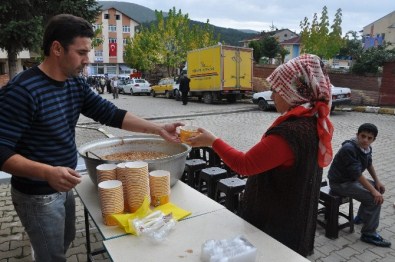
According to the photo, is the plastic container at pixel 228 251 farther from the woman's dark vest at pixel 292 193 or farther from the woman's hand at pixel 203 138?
the woman's hand at pixel 203 138

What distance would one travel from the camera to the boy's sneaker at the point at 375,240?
137 inches

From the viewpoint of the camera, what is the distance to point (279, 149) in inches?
66.7

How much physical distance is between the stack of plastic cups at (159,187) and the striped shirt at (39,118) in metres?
0.52

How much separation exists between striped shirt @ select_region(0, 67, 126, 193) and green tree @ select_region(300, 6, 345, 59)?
23.7 metres

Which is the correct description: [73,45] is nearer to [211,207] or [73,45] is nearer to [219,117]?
[211,207]

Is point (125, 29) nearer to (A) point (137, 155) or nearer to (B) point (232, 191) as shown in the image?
(B) point (232, 191)

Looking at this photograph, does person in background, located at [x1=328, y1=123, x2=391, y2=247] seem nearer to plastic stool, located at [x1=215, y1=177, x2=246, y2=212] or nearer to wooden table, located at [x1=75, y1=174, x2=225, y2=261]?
plastic stool, located at [x1=215, y1=177, x2=246, y2=212]

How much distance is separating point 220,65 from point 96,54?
52.1 meters

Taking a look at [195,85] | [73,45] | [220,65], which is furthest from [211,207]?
[195,85]

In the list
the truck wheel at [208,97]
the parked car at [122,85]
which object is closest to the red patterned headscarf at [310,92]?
the truck wheel at [208,97]

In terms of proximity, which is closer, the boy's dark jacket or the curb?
the boy's dark jacket

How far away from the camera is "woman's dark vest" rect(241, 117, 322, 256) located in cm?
171

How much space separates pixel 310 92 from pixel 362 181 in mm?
2302

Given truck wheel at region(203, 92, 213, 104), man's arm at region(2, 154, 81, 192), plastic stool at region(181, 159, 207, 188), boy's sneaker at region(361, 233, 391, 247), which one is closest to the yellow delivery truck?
truck wheel at region(203, 92, 213, 104)
